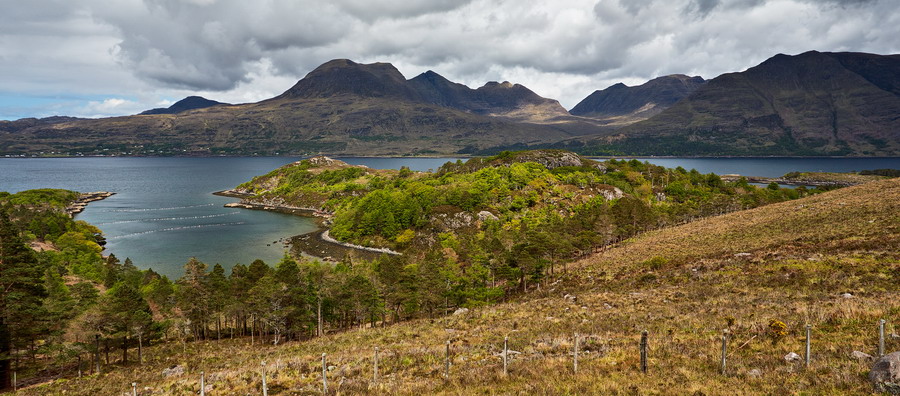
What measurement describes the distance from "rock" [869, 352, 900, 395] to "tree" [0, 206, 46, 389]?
57560 millimetres

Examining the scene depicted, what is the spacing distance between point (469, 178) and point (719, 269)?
112329 mm

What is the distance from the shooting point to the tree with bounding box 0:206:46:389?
120ft

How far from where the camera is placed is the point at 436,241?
120 metres

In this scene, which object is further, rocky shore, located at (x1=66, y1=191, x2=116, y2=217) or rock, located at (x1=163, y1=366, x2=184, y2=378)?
rocky shore, located at (x1=66, y1=191, x2=116, y2=217)

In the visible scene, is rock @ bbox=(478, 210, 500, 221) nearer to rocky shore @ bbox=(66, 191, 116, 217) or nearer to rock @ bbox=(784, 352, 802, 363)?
rock @ bbox=(784, 352, 802, 363)

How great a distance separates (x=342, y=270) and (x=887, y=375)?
70661 millimetres

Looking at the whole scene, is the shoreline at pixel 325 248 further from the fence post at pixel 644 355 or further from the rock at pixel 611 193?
the rock at pixel 611 193

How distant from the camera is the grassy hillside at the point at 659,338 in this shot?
1708 centimetres

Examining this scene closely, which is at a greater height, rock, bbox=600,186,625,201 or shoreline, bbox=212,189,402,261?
rock, bbox=600,186,625,201

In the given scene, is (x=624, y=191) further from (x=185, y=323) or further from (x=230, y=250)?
(x=185, y=323)

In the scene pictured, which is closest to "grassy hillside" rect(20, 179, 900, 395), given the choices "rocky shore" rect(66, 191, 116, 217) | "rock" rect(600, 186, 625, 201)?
"rock" rect(600, 186, 625, 201)

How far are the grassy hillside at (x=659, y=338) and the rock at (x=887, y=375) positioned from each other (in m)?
0.56

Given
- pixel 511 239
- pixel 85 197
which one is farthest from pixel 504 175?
pixel 85 197

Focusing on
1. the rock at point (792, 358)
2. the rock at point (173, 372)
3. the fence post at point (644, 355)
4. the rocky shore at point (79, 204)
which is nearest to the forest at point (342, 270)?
the rocky shore at point (79, 204)
